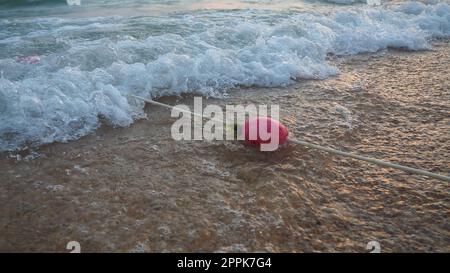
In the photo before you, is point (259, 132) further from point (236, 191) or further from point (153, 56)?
point (153, 56)

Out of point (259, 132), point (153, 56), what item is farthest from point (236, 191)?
point (153, 56)

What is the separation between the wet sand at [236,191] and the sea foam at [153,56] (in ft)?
1.28

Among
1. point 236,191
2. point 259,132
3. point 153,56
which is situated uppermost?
point 153,56

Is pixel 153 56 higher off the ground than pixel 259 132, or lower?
higher

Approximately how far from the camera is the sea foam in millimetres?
3355

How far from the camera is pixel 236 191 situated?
241cm

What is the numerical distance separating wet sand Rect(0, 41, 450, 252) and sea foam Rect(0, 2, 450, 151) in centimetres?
39

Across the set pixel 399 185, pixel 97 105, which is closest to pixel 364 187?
pixel 399 185

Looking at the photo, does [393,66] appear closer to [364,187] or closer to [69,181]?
[364,187]

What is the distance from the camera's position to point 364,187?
2449mm

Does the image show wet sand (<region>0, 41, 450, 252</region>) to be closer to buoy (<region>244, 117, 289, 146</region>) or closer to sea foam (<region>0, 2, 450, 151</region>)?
buoy (<region>244, 117, 289, 146</region>)

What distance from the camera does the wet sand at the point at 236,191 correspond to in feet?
6.63

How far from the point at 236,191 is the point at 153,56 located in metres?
3.07

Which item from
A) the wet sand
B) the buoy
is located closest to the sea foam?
the wet sand
